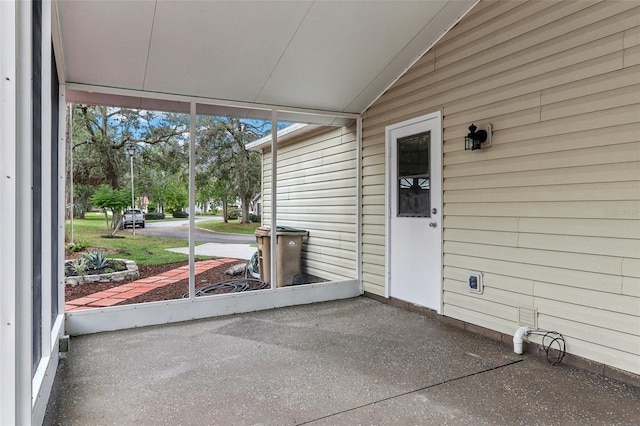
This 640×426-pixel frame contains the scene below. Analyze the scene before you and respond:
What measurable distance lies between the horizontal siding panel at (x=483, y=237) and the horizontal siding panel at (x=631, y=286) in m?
0.76

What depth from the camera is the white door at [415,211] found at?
3.84 metres

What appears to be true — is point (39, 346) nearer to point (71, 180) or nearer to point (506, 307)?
point (71, 180)

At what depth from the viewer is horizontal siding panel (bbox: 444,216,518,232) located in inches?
124

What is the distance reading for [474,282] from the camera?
3439 millimetres

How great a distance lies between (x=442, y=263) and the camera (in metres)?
3.76

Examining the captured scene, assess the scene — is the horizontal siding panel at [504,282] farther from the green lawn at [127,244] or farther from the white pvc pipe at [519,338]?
the green lawn at [127,244]

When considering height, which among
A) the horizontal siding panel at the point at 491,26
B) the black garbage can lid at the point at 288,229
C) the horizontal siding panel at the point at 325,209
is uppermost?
the horizontal siding panel at the point at 491,26

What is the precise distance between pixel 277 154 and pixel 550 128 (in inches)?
105

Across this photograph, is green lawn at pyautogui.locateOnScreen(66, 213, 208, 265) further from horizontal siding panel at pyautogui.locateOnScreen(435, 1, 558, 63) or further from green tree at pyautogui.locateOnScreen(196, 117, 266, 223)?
horizontal siding panel at pyautogui.locateOnScreen(435, 1, 558, 63)

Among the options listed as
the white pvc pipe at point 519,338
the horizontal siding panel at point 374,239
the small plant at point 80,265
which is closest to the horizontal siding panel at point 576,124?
the white pvc pipe at point 519,338

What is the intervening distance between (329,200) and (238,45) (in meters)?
2.19

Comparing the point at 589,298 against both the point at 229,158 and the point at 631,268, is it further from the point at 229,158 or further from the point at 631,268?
the point at 229,158

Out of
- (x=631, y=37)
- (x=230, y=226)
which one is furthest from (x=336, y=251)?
(x=631, y=37)

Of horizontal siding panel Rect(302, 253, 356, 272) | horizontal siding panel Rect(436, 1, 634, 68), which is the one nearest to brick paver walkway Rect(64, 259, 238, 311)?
horizontal siding panel Rect(302, 253, 356, 272)
